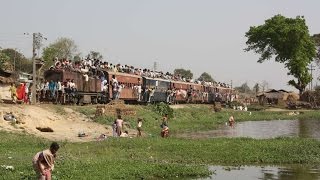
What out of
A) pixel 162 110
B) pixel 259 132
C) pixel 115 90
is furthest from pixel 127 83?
pixel 259 132

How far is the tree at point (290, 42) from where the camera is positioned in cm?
7675

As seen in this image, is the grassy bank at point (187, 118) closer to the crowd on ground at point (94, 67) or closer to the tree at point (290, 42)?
the crowd on ground at point (94, 67)

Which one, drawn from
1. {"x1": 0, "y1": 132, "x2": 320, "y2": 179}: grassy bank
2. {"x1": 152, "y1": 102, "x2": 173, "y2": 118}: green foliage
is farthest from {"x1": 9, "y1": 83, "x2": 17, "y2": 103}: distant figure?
{"x1": 152, "y1": 102, "x2": 173, "y2": 118}: green foliage

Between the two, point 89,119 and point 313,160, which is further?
point 89,119

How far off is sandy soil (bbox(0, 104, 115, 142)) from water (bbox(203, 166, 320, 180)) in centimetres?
980

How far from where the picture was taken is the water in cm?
1961

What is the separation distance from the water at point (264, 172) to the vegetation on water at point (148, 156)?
734 mm

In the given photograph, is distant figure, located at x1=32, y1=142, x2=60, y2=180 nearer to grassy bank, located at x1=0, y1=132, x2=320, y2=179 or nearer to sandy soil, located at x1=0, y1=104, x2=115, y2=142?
grassy bank, located at x1=0, y1=132, x2=320, y2=179

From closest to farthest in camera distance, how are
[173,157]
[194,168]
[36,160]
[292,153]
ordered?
[36,160], [194,168], [173,157], [292,153]

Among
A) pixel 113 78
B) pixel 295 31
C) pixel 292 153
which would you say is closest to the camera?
pixel 292 153

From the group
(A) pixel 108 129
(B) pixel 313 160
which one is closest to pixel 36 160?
(B) pixel 313 160

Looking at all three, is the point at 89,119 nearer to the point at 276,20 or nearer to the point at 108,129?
the point at 108,129

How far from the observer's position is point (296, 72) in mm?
77125

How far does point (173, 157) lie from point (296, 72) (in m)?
57.9
